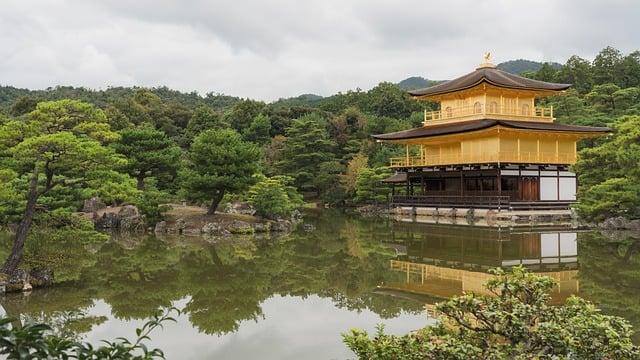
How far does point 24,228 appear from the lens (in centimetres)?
970

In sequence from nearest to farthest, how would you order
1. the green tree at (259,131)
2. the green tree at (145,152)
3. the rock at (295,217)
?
the green tree at (145,152), the rock at (295,217), the green tree at (259,131)

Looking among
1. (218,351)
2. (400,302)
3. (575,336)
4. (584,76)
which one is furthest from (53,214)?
(584,76)

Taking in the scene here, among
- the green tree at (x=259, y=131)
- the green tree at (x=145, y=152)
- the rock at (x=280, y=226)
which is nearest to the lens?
the rock at (x=280, y=226)

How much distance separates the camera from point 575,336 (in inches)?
149

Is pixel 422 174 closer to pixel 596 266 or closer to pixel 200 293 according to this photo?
pixel 596 266

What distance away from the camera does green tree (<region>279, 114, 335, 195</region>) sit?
38.1 metres

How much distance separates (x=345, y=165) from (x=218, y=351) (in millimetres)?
33390

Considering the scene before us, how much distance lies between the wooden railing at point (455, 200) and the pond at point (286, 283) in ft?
23.5

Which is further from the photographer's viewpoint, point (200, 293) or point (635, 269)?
point (635, 269)

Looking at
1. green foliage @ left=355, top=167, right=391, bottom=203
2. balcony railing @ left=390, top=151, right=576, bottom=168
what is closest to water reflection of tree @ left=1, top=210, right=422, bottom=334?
balcony railing @ left=390, top=151, right=576, bottom=168

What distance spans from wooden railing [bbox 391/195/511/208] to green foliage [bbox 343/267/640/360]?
75.1 feet

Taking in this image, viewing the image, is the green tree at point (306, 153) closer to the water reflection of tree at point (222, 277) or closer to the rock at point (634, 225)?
the water reflection of tree at point (222, 277)

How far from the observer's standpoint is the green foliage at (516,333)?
12.3 feet

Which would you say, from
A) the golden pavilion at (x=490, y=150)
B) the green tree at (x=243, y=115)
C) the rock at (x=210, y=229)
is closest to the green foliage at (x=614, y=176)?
the golden pavilion at (x=490, y=150)
